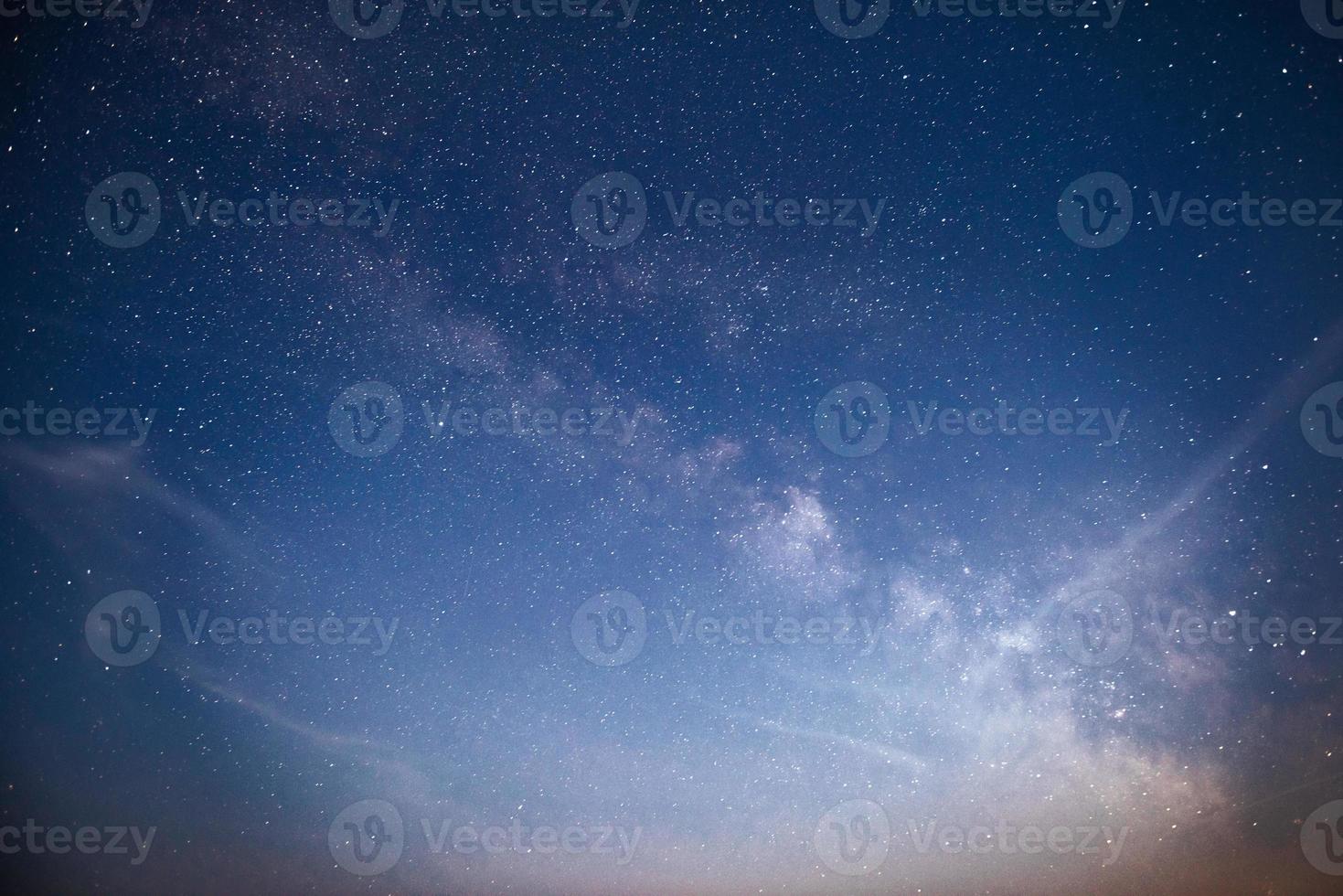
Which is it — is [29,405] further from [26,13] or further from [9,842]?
[9,842]

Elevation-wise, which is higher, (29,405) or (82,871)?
(29,405)

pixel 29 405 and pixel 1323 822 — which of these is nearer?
pixel 29 405

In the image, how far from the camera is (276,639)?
14.0ft

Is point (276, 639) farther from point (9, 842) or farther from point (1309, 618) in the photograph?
point (1309, 618)

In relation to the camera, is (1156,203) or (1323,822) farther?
(1323,822)

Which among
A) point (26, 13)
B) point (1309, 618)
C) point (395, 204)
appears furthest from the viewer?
point (1309, 618)

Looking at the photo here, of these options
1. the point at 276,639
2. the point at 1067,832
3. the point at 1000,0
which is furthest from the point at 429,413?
the point at 1067,832

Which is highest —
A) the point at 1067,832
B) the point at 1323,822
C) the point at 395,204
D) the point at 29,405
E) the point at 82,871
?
the point at 395,204

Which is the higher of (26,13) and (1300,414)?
(26,13)

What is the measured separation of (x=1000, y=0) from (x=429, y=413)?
202 inches

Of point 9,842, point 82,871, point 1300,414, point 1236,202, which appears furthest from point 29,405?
point 1300,414

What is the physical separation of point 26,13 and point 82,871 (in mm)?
6303

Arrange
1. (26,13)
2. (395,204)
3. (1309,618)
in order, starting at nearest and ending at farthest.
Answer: (26,13)
(395,204)
(1309,618)

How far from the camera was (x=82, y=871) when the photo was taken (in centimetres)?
428
